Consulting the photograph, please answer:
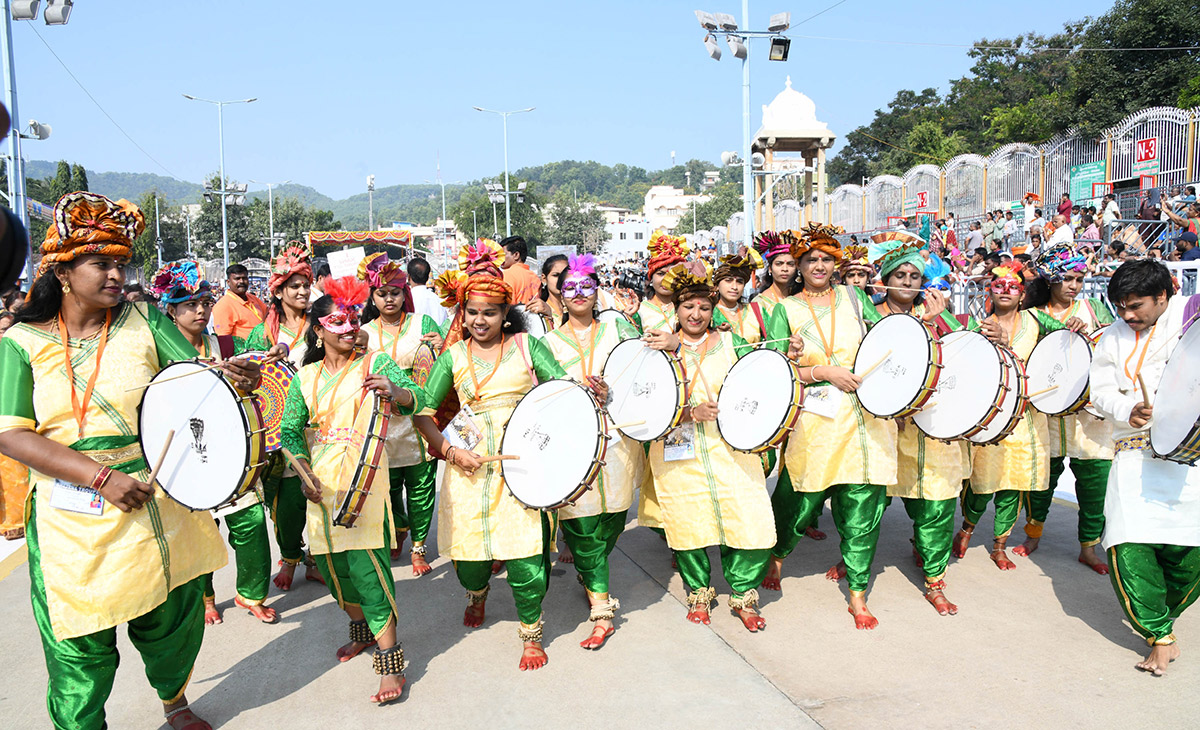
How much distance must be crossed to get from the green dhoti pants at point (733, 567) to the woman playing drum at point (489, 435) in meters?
0.81

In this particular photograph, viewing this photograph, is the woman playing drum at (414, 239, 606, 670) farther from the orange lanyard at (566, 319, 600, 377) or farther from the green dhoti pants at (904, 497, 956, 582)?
the green dhoti pants at (904, 497, 956, 582)

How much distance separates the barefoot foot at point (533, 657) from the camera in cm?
431

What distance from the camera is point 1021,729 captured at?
11.6ft

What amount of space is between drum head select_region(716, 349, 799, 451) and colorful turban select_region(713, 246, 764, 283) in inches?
47.2

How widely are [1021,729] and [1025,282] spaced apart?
3.32m

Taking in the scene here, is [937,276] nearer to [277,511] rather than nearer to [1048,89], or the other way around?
[277,511]

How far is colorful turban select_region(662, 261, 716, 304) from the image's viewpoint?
4.67m

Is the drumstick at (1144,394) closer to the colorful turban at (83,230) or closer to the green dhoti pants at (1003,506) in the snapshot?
the green dhoti pants at (1003,506)

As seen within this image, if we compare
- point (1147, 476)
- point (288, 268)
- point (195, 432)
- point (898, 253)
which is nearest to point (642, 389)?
point (898, 253)

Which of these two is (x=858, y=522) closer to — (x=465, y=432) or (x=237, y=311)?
(x=465, y=432)

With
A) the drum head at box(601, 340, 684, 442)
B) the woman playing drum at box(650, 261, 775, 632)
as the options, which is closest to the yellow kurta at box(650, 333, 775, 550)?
the woman playing drum at box(650, 261, 775, 632)

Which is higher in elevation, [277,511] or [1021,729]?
[277,511]

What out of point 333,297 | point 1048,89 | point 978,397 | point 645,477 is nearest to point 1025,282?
point 978,397

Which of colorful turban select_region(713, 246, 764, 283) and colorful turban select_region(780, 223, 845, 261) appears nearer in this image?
colorful turban select_region(780, 223, 845, 261)
